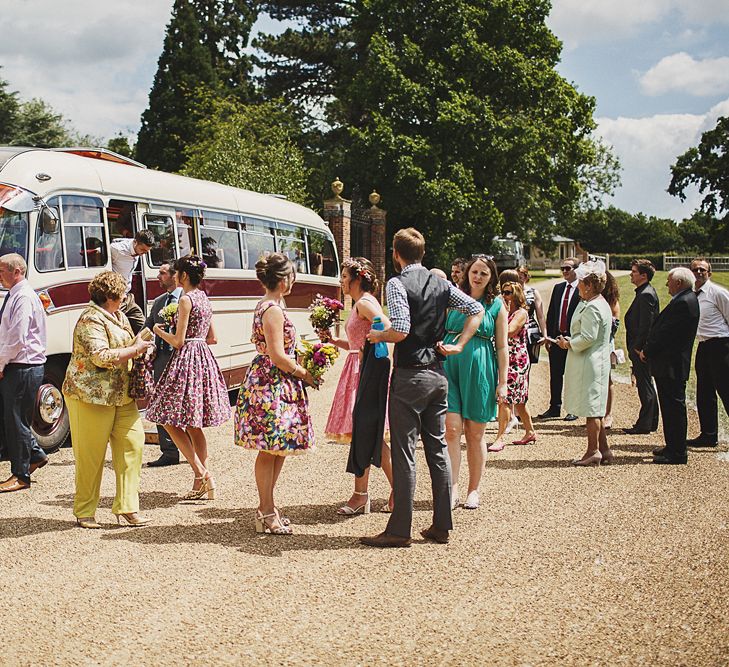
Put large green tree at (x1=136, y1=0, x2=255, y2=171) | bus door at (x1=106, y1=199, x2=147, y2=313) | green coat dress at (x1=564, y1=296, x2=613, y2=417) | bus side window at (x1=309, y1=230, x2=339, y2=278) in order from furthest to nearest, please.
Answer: large green tree at (x1=136, y1=0, x2=255, y2=171) → bus side window at (x1=309, y1=230, x2=339, y2=278) → bus door at (x1=106, y1=199, x2=147, y2=313) → green coat dress at (x1=564, y1=296, x2=613, y2=417)

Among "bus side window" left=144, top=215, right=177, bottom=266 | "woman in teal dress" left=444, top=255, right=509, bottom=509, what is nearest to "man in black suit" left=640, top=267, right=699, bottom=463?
"woman in teal dress" left=444, top=255, right=509, bottom=509

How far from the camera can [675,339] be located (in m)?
9.01

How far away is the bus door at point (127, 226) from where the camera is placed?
1088 cm

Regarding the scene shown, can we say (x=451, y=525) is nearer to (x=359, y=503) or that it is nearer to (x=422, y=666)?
(x=359, y=503)

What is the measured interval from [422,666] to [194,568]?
6.54 feet

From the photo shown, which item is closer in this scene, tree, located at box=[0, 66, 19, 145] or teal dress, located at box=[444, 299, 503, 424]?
teal dress, located at box=[444, 299, 503, 424]

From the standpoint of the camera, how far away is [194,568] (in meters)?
5.61

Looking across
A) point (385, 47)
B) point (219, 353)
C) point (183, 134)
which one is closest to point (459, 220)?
point (385, 47)

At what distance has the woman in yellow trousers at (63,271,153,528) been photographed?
6367 mm

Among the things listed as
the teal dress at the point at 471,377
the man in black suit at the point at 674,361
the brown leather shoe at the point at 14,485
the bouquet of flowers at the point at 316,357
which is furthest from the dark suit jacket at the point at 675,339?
the brown leather shoe at the point at 14,485

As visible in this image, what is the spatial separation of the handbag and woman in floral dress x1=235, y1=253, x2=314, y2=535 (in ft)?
2.51

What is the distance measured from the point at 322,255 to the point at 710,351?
9498mm

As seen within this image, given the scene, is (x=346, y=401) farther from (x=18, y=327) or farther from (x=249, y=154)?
(x=249, y=154)

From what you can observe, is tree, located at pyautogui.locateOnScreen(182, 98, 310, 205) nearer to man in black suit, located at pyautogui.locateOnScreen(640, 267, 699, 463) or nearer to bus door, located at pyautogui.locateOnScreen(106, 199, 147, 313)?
bus door, located at pyautogui.locateOnScreen(106, 199, 147, 313)
